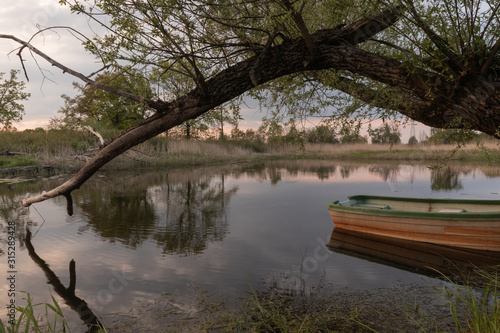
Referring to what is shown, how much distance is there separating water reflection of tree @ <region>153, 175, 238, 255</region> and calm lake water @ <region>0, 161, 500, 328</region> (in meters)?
0.03

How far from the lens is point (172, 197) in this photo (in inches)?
523

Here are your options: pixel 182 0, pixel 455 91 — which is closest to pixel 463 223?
pixel 455 91

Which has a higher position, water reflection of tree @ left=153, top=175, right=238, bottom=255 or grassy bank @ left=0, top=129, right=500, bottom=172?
grassy bank @ left=0, top=129, right=500, bottom=172

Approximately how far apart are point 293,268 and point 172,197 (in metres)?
8.32

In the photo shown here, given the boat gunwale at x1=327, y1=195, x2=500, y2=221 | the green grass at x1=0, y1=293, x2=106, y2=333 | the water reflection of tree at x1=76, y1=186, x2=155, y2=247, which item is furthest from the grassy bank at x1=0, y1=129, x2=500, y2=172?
the green grass at x1=0, y1=293, x2=106, y2=333

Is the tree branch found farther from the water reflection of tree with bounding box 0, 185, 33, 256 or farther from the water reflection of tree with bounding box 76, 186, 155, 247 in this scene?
the water reflection of tree with bounding box 0, 185, 33, 256

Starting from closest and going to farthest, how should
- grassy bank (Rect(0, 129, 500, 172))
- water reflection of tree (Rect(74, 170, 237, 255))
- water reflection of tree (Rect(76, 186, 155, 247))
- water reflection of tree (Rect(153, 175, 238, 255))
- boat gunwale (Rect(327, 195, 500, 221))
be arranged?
boat gunwale (Rect(327, 195, 500, 221))
water reflection of tree (Rect(153, 175, 238, 255))
water reflection of tree (Rect(74, 170, 237, 255))
water reflection of tree (Rect(76, 186, 155, 247))
grassy bank (Rect(0, 129, 500, 172))

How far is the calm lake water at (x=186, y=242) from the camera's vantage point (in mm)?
5422

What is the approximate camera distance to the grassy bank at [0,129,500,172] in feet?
65.4

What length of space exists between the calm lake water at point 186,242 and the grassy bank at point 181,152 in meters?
2.22

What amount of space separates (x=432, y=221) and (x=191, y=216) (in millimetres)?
6710

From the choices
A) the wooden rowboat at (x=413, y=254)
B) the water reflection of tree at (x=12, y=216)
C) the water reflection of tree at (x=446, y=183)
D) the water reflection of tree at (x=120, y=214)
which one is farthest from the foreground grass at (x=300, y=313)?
the water reflection of tree at (x=446, y=183)

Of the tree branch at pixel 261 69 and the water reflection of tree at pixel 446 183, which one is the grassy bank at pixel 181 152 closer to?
the water reflection of tree at pixel 446 183

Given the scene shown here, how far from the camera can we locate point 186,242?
765 centimetres
